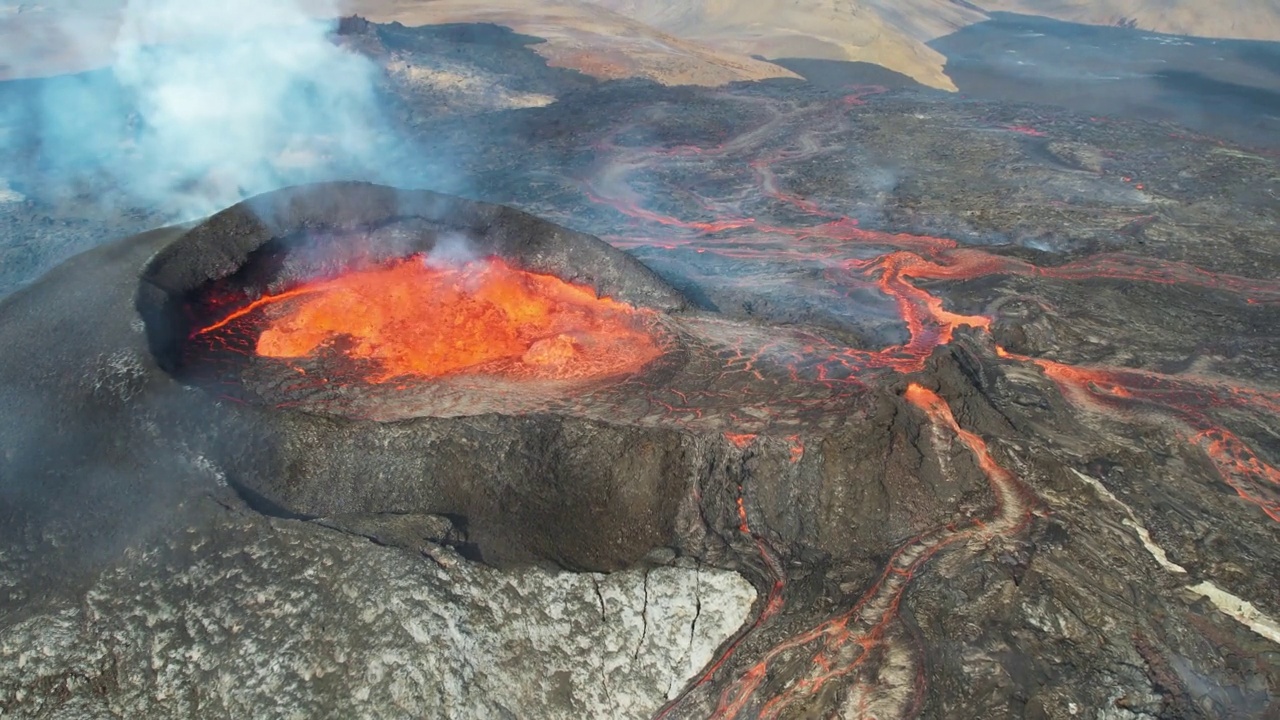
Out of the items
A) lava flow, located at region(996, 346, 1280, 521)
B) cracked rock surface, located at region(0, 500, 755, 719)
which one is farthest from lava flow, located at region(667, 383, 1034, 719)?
lava flow, located at region(996, 346, 1280, 521)

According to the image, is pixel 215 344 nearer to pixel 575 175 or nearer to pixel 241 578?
pixel 241 578

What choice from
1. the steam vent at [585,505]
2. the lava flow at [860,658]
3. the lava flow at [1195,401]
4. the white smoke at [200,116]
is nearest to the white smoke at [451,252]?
the steam vent at [585,505]

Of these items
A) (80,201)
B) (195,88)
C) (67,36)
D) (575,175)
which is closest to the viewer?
(80,201)

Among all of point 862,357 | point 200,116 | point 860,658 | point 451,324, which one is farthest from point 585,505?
point 200,116

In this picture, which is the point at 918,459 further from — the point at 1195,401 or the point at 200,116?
the point at 200,116

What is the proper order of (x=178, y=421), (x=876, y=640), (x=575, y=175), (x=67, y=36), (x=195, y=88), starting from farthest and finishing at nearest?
(x=67, y=36) < (x=195, y=88) < (x=575, y=175) < (x=178, y=421) < (x=876, y=640)

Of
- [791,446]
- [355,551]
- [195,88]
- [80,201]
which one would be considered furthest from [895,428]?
[195,88]

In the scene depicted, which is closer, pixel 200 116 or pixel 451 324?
pixel 451 324
